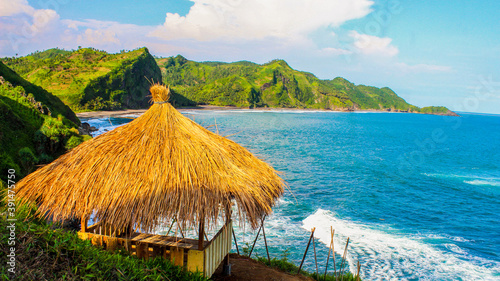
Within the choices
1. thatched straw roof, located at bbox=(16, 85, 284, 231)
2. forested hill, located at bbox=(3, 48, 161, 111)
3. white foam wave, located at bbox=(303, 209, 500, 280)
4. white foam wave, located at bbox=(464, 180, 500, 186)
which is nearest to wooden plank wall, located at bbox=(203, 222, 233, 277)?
thatched straw roof, located at bbox=(16, 85, 284, 231)

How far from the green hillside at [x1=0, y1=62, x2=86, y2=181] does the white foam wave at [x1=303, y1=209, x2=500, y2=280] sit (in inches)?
529

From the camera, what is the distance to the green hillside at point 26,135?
1357 centimetres

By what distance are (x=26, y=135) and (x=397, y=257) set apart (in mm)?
19089

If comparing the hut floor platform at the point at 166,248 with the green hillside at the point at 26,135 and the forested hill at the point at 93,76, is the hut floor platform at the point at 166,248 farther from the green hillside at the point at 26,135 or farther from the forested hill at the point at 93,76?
the forested hill at the point at 93,76

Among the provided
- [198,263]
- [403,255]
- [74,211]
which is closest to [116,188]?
[74,211]

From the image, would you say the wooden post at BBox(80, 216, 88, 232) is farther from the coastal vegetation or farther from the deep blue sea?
the deep blue sea

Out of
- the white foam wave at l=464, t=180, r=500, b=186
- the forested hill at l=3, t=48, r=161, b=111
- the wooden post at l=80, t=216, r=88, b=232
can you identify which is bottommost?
the white foam wave at l=464, t=180, r=500, b=186

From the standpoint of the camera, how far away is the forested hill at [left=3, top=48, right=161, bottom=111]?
204 ft

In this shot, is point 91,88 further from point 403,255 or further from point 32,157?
point 403,255

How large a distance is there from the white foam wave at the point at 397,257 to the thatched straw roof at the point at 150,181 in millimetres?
7588

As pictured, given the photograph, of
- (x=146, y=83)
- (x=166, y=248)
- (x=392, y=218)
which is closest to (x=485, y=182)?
(x=392, y=218)

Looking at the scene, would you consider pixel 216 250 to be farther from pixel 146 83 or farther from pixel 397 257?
pixel 146 83

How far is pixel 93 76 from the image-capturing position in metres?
70.6

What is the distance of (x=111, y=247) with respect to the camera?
5.43 metres
